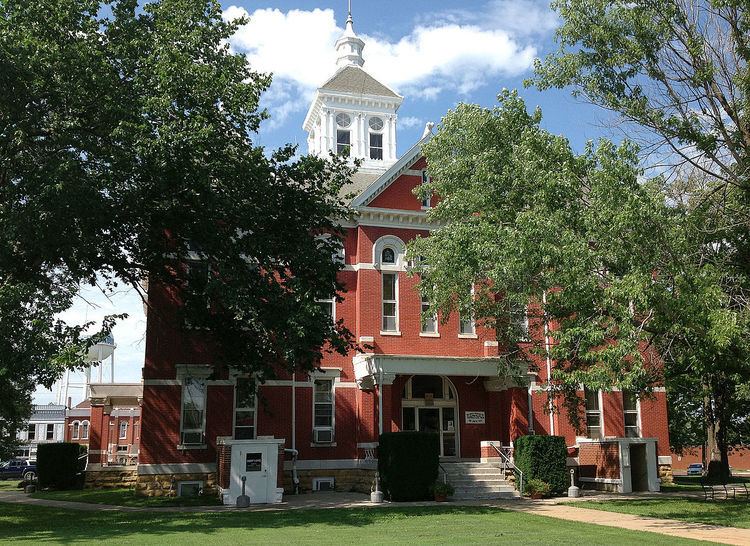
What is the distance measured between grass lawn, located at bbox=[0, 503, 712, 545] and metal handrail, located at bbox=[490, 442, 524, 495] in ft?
14.8

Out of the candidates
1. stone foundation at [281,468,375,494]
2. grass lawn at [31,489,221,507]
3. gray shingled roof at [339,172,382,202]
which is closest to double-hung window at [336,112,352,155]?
gray shingled roof at [339,172,382,202]

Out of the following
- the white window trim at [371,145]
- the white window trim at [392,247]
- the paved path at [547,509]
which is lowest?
the paved path at [547,509]

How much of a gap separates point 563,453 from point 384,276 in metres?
8.72

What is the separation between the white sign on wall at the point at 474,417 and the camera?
27.4 metres

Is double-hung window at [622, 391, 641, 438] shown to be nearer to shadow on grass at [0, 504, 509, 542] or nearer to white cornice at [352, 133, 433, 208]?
shadow on grass at [0, 504, 509, 542]

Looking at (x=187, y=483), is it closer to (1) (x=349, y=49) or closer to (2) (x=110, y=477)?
(2) (x=110, y=477)

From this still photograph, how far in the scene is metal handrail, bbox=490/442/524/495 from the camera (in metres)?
24.0

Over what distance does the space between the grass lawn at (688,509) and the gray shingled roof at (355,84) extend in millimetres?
26382

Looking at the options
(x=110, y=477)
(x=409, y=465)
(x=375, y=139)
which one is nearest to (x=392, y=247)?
(x=409, y=465)

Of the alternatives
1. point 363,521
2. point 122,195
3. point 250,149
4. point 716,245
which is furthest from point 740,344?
point 122,195

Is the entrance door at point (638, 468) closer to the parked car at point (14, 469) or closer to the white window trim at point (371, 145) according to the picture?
the white window trim at point (371, 145)

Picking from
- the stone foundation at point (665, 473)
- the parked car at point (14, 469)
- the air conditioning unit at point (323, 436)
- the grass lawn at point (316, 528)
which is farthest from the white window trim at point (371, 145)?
the parked car at point (14, 469)

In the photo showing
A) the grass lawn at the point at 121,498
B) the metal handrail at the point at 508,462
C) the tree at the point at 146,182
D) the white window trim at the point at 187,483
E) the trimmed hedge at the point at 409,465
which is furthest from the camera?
the white window trim at the point at 187,483

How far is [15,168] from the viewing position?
1817 centimetres
